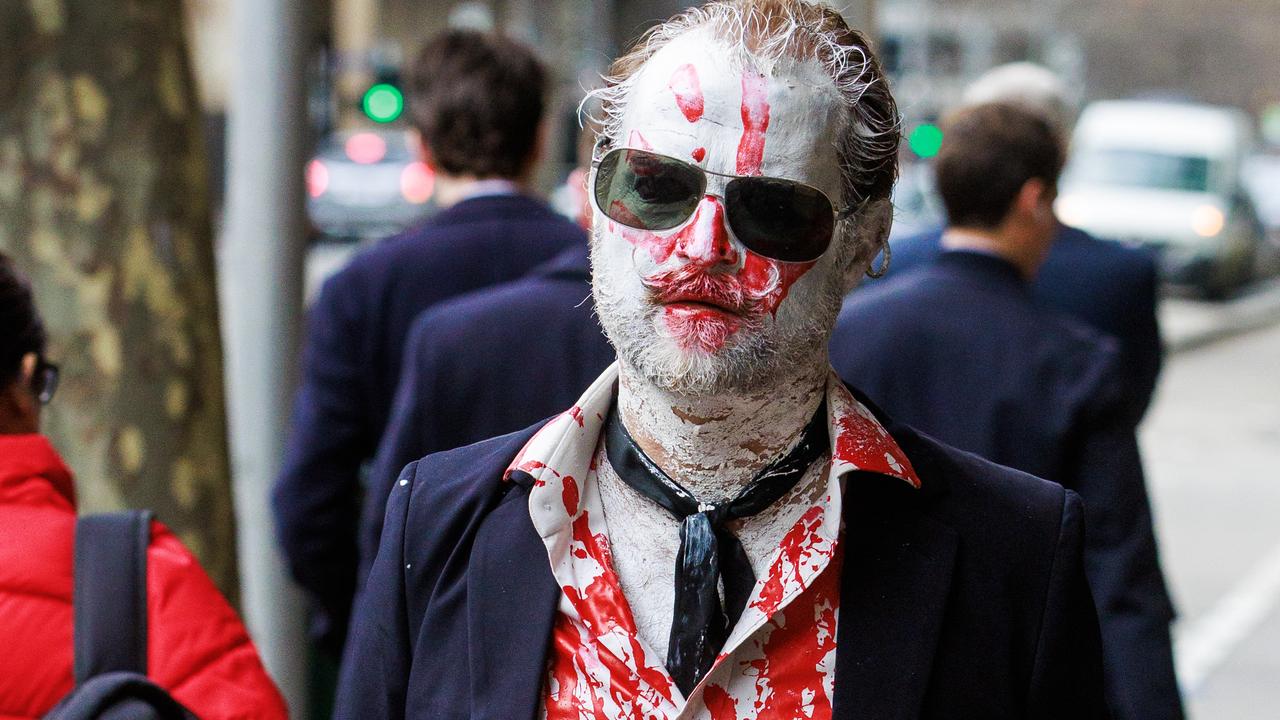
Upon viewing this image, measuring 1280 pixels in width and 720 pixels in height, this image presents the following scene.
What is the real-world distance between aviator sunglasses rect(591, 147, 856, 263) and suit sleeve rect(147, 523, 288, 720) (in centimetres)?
89

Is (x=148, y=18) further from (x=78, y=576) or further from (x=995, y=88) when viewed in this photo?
(x=995, y=88)

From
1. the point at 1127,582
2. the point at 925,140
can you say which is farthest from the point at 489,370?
the point at 925,140

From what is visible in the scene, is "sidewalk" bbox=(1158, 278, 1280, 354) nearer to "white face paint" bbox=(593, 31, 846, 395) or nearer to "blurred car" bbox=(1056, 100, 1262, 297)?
"blurred car" bbox=(1056, 100, 1262, 297)

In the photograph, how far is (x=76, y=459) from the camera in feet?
12.8

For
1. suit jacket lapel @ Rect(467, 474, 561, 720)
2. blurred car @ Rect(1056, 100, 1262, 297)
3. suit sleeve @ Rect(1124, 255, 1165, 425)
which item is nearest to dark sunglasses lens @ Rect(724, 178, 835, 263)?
suit jacket lapel @ Rect(467, 474, 561, 720)

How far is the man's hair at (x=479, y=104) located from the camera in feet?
13.4

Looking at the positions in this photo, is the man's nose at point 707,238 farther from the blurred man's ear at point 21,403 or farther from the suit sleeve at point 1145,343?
the suit sleeve at point 1145,343

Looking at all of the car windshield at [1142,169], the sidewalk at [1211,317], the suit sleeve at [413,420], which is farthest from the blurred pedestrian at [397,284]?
the car windshield at [1142,169]

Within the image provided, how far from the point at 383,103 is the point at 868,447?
30.6ft

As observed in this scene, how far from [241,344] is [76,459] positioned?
1.19 meters

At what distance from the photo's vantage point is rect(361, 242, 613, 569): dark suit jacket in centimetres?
330

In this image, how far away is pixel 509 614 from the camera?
182 cm

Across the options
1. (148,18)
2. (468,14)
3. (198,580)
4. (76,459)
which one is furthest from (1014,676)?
(468,14)

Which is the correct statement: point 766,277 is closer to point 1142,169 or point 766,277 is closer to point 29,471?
point 29,471
